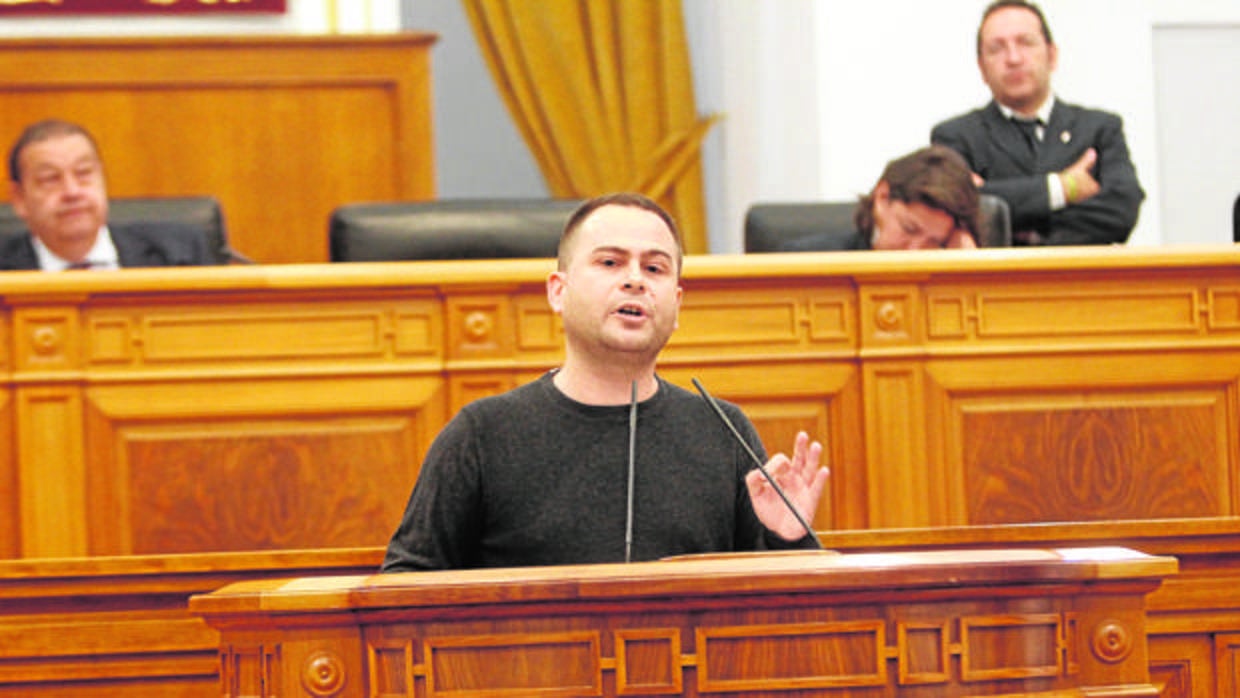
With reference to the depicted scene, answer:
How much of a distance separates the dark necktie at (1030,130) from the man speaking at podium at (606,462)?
1.91 meters

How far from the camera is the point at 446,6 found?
6.04 m

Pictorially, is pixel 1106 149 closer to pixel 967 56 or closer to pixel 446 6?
pixel 967 56

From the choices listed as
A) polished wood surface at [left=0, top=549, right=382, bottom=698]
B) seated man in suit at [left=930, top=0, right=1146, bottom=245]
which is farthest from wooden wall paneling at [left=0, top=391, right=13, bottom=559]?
seated man in suit at [left=930, top=0, right=1146, bottom=245]


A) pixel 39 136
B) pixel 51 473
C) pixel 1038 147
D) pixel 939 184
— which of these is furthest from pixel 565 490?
pixel 1038 147

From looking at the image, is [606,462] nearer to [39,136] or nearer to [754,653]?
[754,653]

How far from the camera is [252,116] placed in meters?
4.60

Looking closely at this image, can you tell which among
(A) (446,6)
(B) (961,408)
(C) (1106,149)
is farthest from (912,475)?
(A) (446,6)

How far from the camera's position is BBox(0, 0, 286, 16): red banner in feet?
15.7

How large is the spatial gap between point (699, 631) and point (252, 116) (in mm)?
3466

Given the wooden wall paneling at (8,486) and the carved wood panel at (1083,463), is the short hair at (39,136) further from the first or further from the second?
the carved wood panel at (1083,463)

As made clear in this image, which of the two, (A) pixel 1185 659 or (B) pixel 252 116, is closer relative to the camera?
(A) pixel 1185 659

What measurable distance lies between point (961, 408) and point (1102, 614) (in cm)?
153

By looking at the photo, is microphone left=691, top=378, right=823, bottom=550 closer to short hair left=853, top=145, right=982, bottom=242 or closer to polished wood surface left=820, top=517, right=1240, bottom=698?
polished wood surface left=820, top=517, right=1240, bottom=698

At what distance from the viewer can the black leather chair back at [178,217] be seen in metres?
3.32
